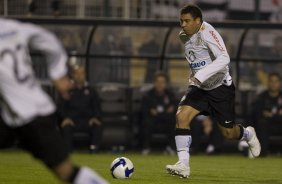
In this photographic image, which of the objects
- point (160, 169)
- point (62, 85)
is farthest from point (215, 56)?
point (62, 85)

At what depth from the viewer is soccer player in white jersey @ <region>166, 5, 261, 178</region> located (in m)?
11.9

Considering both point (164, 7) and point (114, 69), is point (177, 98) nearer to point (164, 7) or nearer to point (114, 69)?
point (114, 69)

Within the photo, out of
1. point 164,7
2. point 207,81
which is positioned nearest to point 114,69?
point 164,7

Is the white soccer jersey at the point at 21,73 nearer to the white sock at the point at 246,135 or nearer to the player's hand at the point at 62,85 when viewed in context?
the player's hand at the point at 62,85

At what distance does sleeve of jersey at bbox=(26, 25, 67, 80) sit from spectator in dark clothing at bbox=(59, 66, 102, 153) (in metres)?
11.4

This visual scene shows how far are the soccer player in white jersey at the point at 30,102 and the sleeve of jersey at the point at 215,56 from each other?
447cm

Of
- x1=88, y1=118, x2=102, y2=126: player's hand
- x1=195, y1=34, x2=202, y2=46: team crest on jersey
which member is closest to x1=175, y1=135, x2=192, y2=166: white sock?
x1=195, y1=34, x2=202, y2=46: team crest on jersey

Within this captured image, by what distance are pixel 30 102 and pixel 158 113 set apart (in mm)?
12162

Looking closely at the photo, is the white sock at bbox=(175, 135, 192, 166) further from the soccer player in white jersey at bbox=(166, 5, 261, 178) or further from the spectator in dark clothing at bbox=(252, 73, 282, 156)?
the spectator in dark clothing at bbox=(252, 73, 282, 156)

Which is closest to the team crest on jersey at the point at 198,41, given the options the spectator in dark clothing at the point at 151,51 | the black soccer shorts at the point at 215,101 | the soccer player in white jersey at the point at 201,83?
the soccer player in white jersey at the point at 201,83

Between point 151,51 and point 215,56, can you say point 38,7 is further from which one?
point 215,56

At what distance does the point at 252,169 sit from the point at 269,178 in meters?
1.97

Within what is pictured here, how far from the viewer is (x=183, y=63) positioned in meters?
20.1

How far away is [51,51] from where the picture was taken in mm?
7406
